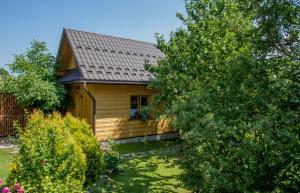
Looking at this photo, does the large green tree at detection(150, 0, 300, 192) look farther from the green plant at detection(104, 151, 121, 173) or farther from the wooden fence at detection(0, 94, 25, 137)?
the wooden fence at detection(0, 94, 25, 137)

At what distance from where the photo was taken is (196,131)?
13.1 feet

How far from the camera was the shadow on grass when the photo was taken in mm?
7125

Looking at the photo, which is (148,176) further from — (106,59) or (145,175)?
(106,59)

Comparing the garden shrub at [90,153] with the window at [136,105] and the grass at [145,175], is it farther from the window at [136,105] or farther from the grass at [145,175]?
the window at [136,105]

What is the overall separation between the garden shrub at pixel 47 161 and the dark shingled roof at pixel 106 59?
6.50 metres

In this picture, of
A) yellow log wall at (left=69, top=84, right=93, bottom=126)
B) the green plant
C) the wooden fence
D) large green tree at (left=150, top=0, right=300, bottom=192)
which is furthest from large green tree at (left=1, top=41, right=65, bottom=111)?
large green tree at (left=150, top=0, right=300, bottom=192)

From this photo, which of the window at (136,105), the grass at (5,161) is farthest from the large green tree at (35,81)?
the window at (136,105)

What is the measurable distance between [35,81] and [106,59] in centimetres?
371

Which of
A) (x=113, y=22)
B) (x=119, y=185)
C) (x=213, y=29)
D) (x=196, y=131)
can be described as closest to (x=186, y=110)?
(x=196, y=131)

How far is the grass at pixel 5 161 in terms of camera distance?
776 centimetres

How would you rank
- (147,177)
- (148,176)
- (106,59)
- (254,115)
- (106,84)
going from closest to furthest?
(254,115) → (147,177) → (148,176) → (106,84) → (106,59)

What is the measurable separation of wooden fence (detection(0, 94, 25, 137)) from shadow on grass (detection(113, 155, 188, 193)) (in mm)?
7767

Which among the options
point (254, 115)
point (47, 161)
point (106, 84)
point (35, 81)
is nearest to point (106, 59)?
point (106, 84)

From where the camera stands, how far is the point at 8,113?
14.2 meters
